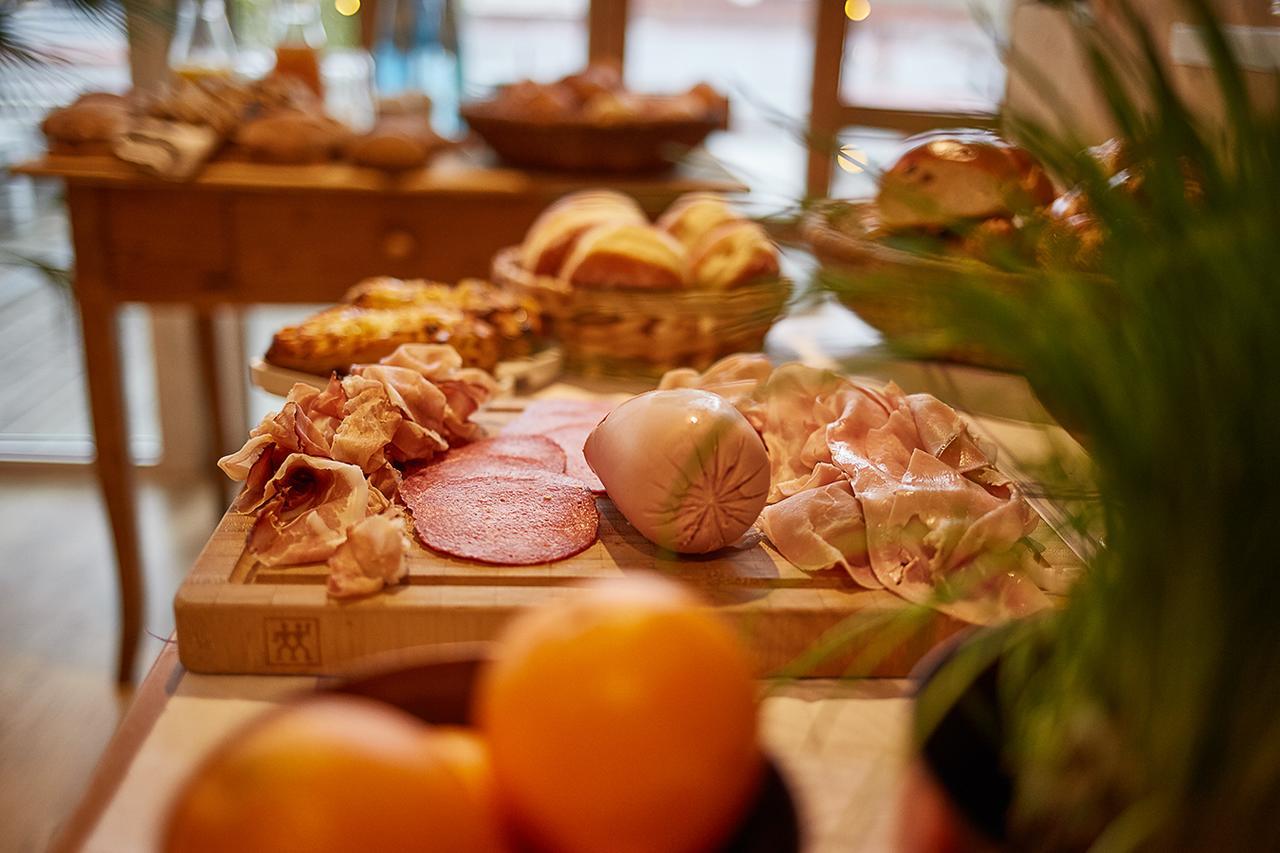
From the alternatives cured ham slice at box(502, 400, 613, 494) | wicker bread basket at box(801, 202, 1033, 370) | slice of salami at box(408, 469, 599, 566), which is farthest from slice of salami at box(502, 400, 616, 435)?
wicker bread basket at box(801, 202, 1033, 370)

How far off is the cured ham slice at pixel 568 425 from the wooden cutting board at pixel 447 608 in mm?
151

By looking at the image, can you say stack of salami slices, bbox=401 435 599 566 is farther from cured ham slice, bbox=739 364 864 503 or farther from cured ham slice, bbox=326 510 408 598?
cured ham slice, bbox=739 364 864 503

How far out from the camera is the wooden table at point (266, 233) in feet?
6.26

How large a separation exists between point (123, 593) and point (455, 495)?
1.45m

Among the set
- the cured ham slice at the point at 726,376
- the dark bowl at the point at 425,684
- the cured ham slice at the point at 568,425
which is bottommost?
the cured ham slice at the point at 568,425

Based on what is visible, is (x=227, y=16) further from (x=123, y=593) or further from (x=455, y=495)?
(x=455, y=495)

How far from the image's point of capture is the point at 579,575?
76cm

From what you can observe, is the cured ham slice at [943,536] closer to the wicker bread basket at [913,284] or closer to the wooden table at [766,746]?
the wooden table at [766,746]

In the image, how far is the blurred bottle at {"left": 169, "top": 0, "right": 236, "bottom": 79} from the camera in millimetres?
2566

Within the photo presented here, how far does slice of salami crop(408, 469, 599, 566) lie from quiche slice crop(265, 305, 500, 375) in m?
0.29

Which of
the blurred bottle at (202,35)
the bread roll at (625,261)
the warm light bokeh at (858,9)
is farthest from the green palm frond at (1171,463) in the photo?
the blurred bottle at (202,35)

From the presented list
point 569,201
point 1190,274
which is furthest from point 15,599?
point 1190,274

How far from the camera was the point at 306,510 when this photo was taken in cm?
80

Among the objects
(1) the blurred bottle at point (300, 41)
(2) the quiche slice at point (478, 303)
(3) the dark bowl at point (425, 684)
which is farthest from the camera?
(1) the blurred bottle at point (300, 41)
